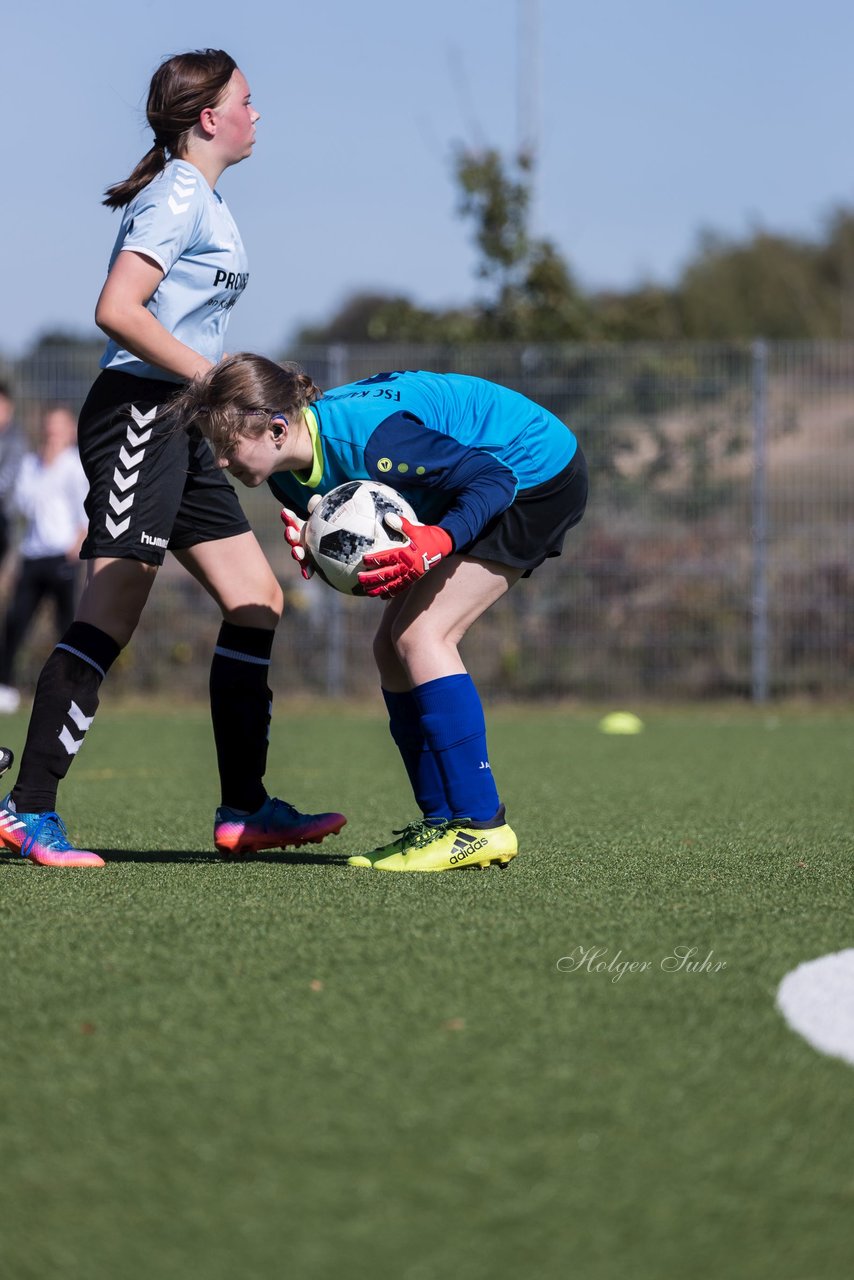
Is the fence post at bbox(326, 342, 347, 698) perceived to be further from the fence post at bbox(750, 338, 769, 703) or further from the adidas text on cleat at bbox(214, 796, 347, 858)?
the adidas text on cleat at bbox(214, 796, 347, 858)

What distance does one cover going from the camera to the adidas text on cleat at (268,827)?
4.36 m

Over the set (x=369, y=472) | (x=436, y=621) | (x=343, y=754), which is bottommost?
(x=343, y=754)

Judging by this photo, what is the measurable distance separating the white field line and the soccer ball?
1.47 m

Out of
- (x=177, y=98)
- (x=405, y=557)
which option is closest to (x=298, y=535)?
(x=405, y=557)

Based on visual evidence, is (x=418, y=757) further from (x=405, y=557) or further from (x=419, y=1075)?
(x=419, y=1075)

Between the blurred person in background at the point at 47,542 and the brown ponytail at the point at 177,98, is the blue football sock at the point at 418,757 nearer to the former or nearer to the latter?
the brown ponytail at the point at 177,98

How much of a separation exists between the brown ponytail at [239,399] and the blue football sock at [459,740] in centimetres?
77

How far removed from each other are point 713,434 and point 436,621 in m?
8.40

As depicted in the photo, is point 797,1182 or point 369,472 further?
point 369,472

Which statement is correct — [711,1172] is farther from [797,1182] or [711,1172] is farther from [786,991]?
[786,991]

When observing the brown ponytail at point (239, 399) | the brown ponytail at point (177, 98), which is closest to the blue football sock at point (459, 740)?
the brown ponytail at point (239, 399)

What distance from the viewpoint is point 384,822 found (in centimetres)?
545

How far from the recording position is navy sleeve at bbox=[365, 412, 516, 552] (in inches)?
151

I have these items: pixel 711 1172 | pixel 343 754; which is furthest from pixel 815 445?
pixel 711 1172
